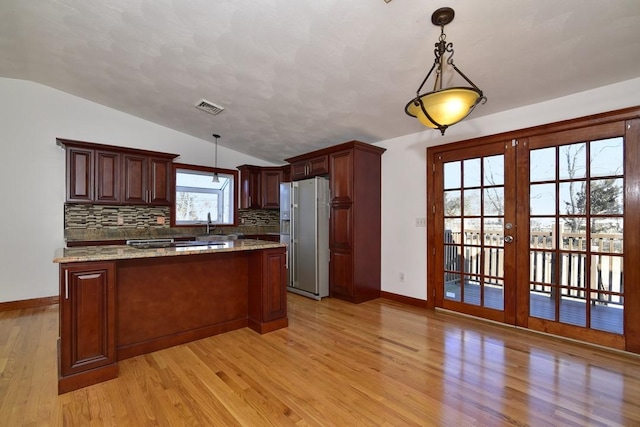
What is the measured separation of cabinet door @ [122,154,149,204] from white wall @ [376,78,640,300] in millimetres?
3557

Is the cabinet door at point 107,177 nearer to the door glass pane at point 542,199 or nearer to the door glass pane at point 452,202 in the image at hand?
the door glass pane at point 452,202

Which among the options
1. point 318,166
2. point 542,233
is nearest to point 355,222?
point 318,166

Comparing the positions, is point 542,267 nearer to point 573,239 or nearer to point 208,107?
point 573,239

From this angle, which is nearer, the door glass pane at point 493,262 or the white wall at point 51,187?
the door glass pane at point 493,262

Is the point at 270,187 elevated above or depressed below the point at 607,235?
above

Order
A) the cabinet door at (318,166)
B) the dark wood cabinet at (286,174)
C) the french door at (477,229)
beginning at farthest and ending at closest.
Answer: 1. the dark wood cabinet at (286,174)
2. the cabinet door at (318,166)
3. the french door at (477,229)

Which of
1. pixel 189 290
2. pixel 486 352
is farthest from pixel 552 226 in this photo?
pixel 189 290

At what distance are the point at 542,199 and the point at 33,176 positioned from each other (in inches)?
244

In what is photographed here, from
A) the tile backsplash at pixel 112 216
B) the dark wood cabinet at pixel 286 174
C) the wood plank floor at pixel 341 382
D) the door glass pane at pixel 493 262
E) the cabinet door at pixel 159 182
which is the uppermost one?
the dark wood cabinet at pixel 286 174

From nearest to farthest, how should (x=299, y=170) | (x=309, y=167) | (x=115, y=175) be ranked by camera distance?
(x=115, y=175) → (x=309, y=167) → (x=299, y=170)

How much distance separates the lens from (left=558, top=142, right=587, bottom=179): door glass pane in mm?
2750

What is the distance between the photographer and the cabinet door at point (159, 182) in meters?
4.38

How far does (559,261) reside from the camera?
288cm

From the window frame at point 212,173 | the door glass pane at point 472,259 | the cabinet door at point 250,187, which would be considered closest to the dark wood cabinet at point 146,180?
the window frame at point 212,173
